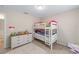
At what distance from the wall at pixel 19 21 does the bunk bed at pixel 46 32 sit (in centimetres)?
9

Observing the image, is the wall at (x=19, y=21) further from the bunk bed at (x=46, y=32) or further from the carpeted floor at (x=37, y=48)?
the carpeted floor at (x=37, y=48)

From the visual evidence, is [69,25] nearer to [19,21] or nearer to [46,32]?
[46,32]

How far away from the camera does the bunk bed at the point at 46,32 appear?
104cm

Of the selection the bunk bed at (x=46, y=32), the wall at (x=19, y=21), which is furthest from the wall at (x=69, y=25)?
the wall at (x=19, y=21)

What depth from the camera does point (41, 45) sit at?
1.14 meters

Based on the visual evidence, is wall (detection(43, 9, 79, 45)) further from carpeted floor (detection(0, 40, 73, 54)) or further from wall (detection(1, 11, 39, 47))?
wall (detection(1, 11, 39, 47))

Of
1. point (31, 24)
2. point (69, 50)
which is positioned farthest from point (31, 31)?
point (69, 50)

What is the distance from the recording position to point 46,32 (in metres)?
1.09

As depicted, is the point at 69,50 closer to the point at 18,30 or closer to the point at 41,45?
the point at 41,45

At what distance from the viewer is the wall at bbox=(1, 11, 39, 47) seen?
98 cm

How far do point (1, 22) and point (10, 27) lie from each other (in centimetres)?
13

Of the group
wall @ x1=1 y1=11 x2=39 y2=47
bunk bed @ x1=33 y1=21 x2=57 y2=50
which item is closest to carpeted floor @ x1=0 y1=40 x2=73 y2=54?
bunk bed @ x1=33 y1=21 x2=57 y2=50

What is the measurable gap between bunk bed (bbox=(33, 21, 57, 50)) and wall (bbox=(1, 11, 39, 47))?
0.09 metres

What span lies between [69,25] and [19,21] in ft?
2.20
